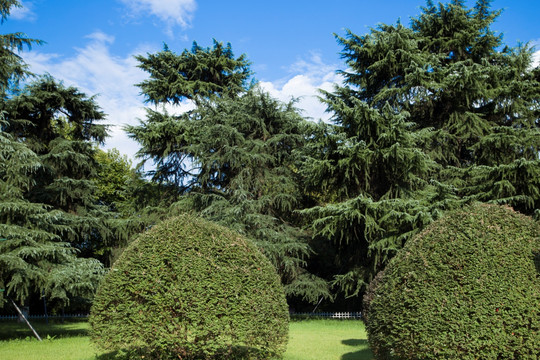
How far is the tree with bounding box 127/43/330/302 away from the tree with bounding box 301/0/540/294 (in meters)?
1.67

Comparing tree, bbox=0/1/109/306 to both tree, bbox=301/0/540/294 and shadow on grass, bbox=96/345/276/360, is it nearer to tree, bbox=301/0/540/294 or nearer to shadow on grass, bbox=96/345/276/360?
shadow on grass, bbox=96/345/276/360

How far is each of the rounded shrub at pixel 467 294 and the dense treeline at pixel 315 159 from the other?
298 inches

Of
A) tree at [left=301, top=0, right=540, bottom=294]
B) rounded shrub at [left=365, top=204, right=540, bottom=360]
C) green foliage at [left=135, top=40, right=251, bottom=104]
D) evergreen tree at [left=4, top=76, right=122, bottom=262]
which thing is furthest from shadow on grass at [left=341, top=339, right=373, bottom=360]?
green foliage at [left=135, top=40, right=251, bottom=104]

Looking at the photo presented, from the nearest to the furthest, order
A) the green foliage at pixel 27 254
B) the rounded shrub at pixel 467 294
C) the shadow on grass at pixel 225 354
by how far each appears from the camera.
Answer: the rounded shrub at pixel 467 294
the shadow on grass at pixel 225 354
the green foliage at pixel 27 254

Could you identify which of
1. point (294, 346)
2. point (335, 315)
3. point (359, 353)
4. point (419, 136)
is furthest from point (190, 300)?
point (335, 315)

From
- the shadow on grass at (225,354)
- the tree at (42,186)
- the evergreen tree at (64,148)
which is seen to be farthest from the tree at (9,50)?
the shadow on grass at (225,354)

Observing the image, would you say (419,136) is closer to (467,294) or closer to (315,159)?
(315,159)

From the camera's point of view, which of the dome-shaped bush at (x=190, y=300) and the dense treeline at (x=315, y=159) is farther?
the dense treeline at (x=315, y=159)

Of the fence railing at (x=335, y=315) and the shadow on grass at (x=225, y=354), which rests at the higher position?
the shadow on grass at (x=225, y=354)

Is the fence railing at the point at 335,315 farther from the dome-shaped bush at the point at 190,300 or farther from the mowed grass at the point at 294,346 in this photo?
the dome-shaped bush at the point at 190,300

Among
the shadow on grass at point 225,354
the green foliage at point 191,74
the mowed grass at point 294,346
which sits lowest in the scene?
the mowed grass at point 294,346

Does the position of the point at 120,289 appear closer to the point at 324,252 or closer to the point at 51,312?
Result: the point at 324,252

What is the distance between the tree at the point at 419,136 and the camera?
1338 cm

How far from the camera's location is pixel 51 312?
862 inches
